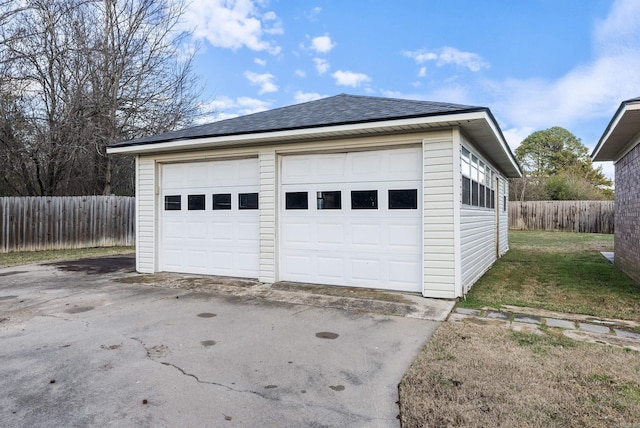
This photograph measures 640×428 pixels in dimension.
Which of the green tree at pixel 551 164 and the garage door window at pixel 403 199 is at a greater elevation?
the green tree at pixel 551 164

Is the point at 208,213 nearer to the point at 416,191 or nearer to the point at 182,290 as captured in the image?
the point at 182,290

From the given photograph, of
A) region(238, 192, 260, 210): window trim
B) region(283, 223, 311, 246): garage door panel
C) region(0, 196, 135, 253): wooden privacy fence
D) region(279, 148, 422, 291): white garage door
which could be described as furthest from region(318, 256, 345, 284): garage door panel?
region(0, 196, 135, 253): wooden privacy fence

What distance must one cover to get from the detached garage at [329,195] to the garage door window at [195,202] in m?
0.02

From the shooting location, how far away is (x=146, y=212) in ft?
27.1

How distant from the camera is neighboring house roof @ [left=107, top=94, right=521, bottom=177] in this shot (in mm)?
5609

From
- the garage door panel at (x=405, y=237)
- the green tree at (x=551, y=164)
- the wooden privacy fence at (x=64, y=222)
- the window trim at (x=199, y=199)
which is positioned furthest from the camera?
the green tree at (x=551, y=164)

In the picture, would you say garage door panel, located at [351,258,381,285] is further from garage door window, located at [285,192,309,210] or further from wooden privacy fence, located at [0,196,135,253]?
wooden privacy fence, located at [0,196,135,253]

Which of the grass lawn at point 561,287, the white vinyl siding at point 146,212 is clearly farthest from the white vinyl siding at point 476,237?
the white vinyl siding at point 146,212

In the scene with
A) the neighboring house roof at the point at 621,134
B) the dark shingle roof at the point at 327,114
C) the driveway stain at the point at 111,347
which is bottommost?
the driveway stain at the point at 111,347

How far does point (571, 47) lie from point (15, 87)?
19.4 m

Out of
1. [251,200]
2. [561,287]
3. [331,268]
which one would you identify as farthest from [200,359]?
[561,287]

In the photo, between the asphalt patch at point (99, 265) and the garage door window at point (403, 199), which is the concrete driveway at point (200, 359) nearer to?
the garage door window at point (403, 199)

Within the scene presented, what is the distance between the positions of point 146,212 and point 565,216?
2285 cm

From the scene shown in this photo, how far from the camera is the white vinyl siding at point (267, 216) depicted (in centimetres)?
704
